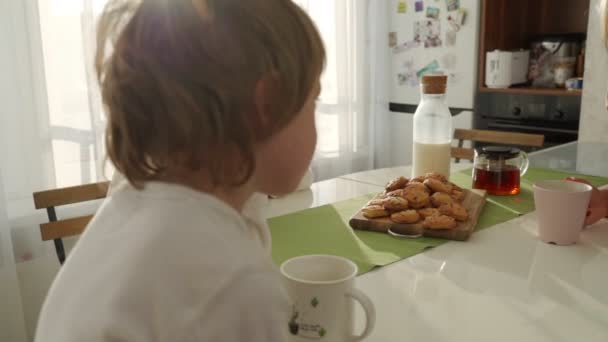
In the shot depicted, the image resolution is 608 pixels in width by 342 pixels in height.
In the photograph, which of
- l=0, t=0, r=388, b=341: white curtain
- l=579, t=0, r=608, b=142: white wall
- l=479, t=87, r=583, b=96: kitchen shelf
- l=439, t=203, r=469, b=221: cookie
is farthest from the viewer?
l=479, t=87, r=583, b=96: kitchen shelf

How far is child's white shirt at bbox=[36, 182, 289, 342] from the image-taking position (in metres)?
0.41

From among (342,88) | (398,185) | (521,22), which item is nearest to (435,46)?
(521,22)

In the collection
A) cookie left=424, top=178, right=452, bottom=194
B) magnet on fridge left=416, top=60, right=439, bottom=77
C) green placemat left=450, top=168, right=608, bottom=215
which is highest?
magnet on fridge left=416, top=60, right=439, bottom=77

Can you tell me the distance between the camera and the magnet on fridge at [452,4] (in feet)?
9.09

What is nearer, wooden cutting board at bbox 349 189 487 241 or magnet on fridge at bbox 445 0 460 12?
wooden cutting board at bbox 349 189 487 241

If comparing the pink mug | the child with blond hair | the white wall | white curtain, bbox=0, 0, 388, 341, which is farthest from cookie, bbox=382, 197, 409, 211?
the white wall

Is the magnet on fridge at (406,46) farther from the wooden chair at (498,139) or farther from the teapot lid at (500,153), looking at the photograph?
the teapot lid at (500,153)

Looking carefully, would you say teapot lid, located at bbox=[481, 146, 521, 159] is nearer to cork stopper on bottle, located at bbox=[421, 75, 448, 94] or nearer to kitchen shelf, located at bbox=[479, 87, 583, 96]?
cork stopper on bottle, located at bbox=[421, 75, 448, 94]

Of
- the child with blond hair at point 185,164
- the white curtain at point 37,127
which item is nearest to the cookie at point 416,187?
the child with blond hair at point 185,164

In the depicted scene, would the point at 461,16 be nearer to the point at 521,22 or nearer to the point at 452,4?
the point at 452,4

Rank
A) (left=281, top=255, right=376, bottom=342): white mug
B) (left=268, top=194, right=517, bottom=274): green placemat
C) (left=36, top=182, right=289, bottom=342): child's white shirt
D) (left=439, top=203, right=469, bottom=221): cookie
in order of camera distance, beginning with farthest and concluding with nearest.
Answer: (left=439, top=203, right=469, bottom=221): cookie → (left=268, top=194, right=517, bottom=274): green placemat → (left=281, top=255, right=376, bottom=342): white mug → (left=36, top=182, right=289, bottom=342): child's white shirt

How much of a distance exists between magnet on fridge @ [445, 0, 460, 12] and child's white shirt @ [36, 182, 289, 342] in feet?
8.62

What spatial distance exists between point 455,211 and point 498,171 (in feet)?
0.90

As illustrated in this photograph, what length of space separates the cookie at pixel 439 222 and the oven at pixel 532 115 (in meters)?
1.79
